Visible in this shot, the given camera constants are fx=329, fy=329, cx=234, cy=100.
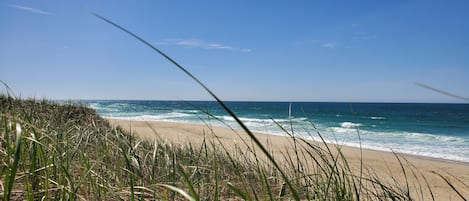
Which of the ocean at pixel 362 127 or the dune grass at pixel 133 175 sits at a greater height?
the dune grass at pixel 133 175

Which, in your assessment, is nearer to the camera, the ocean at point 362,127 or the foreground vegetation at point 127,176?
the foreground vegetation at point 127,176

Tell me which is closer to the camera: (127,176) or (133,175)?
(133,175)

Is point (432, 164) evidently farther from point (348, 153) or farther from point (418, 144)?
point (418, 144)

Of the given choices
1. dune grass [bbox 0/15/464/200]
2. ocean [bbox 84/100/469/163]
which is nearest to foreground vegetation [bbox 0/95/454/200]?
dune grass [bbox 0/15/464/200]

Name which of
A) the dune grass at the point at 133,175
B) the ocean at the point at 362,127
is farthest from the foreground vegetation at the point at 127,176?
the ocean at the point at 362,127

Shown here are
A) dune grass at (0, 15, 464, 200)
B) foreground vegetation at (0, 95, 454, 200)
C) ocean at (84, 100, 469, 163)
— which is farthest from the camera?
ocean at (84, 100, 469, 163)

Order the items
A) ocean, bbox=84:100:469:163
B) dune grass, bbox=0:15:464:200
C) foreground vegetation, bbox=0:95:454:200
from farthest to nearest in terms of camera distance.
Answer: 1. ocean, bbox=84:100:469:163
2. foreground vegetation, bbox=0:95:454:200
3. dune grass, bbox=0:15:464:200

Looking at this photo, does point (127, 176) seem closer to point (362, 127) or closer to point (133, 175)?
point (133, 175)

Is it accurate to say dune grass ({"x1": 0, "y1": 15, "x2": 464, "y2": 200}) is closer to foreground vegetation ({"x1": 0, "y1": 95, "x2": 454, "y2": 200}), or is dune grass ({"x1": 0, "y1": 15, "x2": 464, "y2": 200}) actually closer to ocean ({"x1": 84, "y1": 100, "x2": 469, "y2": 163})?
foreground vegetation ({"x1": 0, "y1": 95, "x2": 454, "y2": 200})

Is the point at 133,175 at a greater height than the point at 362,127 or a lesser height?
greater

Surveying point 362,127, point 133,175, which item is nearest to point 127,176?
point 133,175

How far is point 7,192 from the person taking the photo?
3.31 feet

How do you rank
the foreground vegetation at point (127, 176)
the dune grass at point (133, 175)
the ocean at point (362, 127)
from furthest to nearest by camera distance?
the ocean at point (362, 127)
the foreground vegetation at point (127, 176)
the dune grass at point (133, 175)

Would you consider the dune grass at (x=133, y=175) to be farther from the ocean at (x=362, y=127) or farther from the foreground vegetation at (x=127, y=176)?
the ocean at (x=362, y=127)
